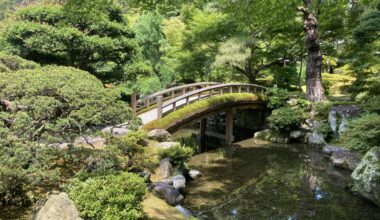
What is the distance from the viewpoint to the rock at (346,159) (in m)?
14.8

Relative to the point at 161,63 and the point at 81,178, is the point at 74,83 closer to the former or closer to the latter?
the point at 81,178

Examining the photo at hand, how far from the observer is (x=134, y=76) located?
17422mm

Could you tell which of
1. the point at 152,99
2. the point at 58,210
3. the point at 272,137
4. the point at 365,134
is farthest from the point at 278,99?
the point at 58,210

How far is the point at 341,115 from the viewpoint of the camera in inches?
728

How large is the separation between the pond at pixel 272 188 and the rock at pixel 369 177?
1.16 feet

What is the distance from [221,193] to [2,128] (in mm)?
7639

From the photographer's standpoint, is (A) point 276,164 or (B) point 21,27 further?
(A) point 276,164

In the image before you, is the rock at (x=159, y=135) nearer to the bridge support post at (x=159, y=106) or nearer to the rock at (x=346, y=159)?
the bridge support post at (x=159, y=106)

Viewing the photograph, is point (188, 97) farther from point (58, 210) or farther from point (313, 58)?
point (58, 210)

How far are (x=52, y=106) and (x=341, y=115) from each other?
15629 mm

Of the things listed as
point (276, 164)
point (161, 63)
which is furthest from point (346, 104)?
point (161, 63)

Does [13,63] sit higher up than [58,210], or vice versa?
[13,63]

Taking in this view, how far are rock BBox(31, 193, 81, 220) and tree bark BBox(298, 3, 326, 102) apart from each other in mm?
17778

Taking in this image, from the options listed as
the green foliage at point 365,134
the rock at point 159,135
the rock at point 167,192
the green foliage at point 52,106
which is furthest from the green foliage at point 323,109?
the green foliage at point 52,106
